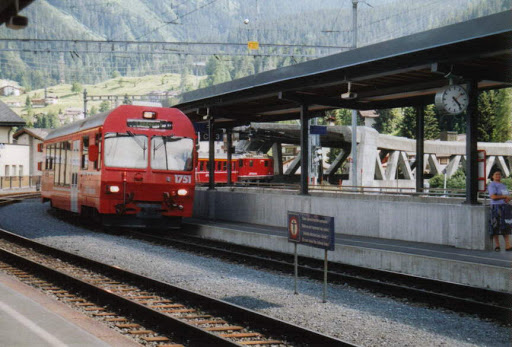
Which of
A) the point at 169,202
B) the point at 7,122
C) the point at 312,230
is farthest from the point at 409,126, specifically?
the point at 312,230

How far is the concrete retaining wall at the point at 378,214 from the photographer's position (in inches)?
597

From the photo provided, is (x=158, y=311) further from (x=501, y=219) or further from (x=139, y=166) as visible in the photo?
(x=139, y=166)

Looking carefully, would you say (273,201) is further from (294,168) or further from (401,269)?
(294,168)

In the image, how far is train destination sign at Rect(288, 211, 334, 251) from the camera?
33.6 ft

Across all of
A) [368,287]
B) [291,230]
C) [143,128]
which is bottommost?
[368,287]

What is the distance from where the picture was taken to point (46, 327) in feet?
24.7

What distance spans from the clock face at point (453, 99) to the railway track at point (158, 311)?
7.51 metres

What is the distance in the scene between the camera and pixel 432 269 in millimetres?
12633

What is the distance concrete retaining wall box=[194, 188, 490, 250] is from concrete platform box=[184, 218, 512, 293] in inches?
11.8

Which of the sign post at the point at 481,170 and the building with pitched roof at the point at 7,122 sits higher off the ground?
the building with pitched roof at the point at 7,122

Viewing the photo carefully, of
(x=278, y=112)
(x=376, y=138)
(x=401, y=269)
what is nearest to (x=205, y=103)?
(x=278, y=112)

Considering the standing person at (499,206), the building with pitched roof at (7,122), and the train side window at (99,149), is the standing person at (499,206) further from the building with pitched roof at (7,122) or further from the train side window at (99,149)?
the building with pitched roof at (7,122)

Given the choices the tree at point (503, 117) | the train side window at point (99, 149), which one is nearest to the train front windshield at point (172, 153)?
the train side window at point (99, 149)

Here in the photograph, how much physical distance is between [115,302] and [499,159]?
4858 cm
